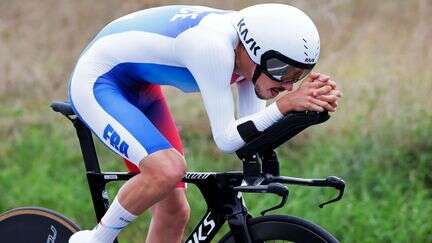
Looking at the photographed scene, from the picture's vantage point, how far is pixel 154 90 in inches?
233

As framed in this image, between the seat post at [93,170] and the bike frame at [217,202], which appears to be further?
the seat post at [93,170]

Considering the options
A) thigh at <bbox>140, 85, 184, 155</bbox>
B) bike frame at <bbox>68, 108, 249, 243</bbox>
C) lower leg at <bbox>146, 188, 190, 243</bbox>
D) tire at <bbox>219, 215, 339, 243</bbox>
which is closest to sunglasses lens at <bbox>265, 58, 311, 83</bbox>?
bike frame at <bbox>68, 108, 249, 243</bbox>

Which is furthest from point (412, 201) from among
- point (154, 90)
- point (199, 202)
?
point (154, 90)

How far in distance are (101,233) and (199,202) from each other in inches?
96.8

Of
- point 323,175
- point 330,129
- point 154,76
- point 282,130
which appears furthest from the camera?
point 330,129

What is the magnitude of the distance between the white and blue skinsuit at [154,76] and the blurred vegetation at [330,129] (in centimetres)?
223

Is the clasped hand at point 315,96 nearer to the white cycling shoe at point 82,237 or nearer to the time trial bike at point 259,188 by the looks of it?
the time trial bike at point 259,188

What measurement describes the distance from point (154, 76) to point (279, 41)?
2.20 feet

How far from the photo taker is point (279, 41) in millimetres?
5238

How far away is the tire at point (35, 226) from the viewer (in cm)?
611

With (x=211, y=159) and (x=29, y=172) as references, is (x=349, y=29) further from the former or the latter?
(x=29, y=172)

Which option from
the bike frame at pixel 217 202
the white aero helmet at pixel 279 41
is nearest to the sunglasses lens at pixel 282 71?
the white aero helmet at pixel 279 41

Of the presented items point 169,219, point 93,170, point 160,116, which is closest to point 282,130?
point 160,116

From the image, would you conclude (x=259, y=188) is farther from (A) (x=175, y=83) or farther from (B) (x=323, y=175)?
(B) (x=323, y=175)
